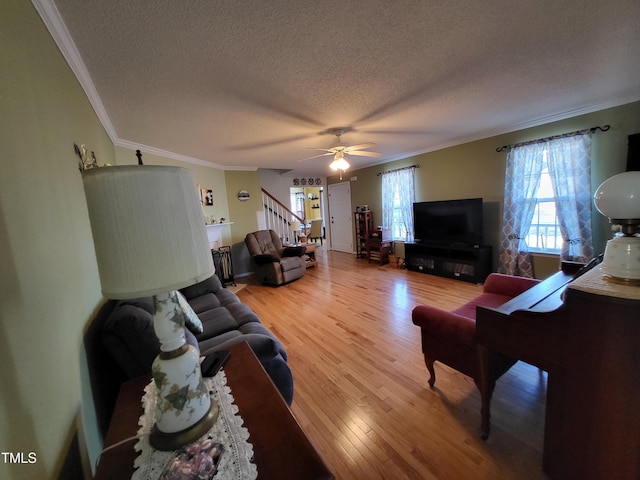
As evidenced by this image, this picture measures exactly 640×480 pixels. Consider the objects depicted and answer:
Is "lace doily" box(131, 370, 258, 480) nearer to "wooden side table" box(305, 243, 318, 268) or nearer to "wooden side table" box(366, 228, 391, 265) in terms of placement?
"wooden side table" box(305, 243, 318, 268)

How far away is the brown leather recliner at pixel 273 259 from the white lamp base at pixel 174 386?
148 inches

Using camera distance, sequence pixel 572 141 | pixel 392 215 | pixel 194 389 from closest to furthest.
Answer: pixel 194 389 → pixel 572 141 → pixel 392 215

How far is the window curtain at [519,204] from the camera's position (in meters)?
3.49

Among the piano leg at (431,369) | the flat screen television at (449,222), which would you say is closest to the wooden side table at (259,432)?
the piano leg at (431,369)

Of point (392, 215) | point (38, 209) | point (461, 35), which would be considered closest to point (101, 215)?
point (38, 209)

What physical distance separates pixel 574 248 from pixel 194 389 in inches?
175

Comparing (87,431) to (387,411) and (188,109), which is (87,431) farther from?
(188,109)

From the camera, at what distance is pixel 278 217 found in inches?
242

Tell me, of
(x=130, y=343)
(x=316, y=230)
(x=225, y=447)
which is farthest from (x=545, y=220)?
(x=316, y=230)

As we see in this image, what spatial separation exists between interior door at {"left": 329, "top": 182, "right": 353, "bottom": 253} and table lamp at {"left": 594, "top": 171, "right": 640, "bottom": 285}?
5.86 meters

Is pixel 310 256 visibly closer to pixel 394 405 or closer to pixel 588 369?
pixel 394 405

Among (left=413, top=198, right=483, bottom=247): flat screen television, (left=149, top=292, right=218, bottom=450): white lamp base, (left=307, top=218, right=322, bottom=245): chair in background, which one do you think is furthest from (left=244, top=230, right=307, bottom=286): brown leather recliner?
(left=307, top=218, right=322, bottom=245): chair in background

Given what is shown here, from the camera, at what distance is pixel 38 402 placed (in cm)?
66

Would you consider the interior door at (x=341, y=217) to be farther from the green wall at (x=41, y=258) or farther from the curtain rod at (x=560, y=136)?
the green wall at (x=41, y=258)
